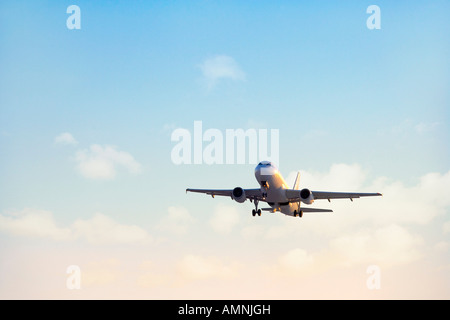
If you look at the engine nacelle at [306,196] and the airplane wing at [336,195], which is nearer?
the engine nacelle at [306,196]

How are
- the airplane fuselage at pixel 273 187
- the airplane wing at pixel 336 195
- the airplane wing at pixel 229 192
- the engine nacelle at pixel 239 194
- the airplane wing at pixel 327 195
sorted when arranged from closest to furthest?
the airplane fuselage at pixel 273 187, the airplane wing at pixel 327 195, the engine nacelle at pixel 239 194, the airplane wing at pixel 336 195, the airplane wing at pixel 229 192

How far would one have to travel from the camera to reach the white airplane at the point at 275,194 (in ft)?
213

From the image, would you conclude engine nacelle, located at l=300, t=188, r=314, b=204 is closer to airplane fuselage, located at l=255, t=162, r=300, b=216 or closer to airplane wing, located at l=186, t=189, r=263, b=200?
airplane fuselage, located at l=255, t=162, r=300, b=216

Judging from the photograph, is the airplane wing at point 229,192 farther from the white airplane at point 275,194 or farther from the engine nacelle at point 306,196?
the engine nacelle at point 306,196

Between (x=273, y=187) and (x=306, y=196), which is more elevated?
(x=273, y=187)

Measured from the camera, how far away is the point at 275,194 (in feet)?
221

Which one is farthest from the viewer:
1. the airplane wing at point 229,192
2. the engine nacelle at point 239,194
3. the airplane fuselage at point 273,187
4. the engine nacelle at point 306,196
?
the airplane wing at point 229,192

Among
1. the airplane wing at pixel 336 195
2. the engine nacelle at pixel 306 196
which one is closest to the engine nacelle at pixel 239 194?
the engine nacelle at pixel 306 196

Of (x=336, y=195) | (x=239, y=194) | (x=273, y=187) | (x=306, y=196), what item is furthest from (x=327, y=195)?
(x=239, y=194)

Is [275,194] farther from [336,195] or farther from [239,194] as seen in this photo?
[336,195]

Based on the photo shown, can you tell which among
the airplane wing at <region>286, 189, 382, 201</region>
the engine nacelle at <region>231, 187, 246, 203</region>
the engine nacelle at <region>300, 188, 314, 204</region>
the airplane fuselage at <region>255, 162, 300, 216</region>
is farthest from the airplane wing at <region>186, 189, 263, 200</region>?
the engine nacelle at <region>300, 188, 314, 204</region>

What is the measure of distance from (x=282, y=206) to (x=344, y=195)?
839 centimetres

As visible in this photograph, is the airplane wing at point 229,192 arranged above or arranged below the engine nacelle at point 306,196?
above
